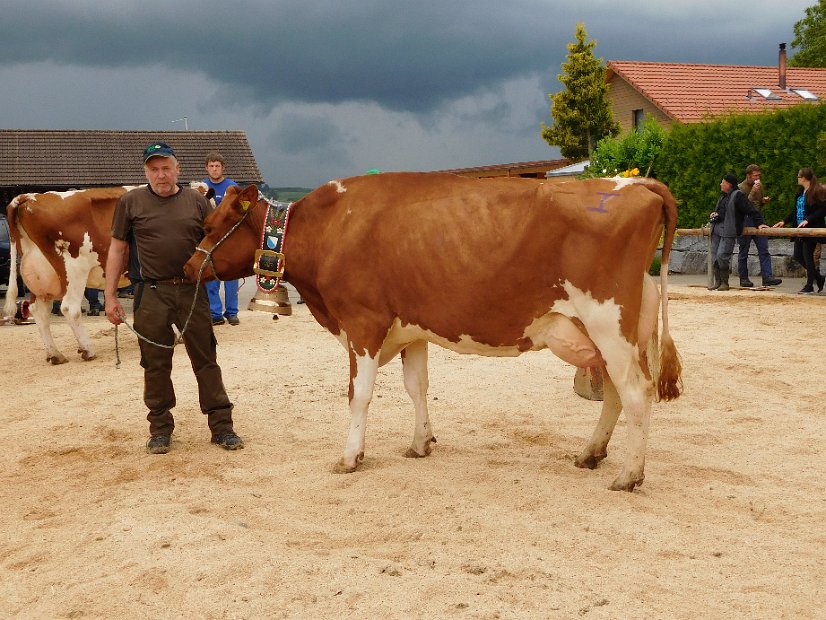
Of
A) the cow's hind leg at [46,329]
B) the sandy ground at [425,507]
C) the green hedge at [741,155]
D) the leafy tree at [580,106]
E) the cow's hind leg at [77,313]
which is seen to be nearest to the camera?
the sandy ground at [425,507]

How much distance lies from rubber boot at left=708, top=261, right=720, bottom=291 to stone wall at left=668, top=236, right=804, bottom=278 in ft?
3.21

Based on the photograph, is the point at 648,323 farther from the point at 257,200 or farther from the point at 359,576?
the point at 257,200

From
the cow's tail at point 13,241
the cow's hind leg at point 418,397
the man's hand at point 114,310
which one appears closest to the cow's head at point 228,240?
the man's hand at point 114,310

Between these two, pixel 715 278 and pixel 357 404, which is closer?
pixel 357 404

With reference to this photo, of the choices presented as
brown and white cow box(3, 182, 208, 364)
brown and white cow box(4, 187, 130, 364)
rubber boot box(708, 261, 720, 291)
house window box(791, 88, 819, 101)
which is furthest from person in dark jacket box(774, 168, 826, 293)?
house window box(791, 88, 819, 101)

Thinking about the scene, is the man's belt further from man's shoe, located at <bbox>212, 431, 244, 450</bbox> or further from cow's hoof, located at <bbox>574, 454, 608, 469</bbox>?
cow's hoof, located at <bbox>574, 454, 608, 469</bbox>

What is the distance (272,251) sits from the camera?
4871 millimetres

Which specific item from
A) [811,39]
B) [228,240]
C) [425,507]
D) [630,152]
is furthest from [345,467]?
[811,39]

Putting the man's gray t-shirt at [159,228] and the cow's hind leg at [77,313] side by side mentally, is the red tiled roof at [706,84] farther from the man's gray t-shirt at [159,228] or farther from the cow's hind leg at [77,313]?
the man's gray t-shirt at [159,228]

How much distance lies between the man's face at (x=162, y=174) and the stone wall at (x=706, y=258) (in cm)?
1198

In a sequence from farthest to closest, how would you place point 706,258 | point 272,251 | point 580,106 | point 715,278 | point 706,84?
point 580,106 < point 706,84 < point 706,258 < point 715,278 < point 272,251

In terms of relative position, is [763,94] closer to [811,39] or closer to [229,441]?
[811,39]

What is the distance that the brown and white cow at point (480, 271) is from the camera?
412 centimetres

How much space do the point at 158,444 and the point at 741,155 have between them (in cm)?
1510
